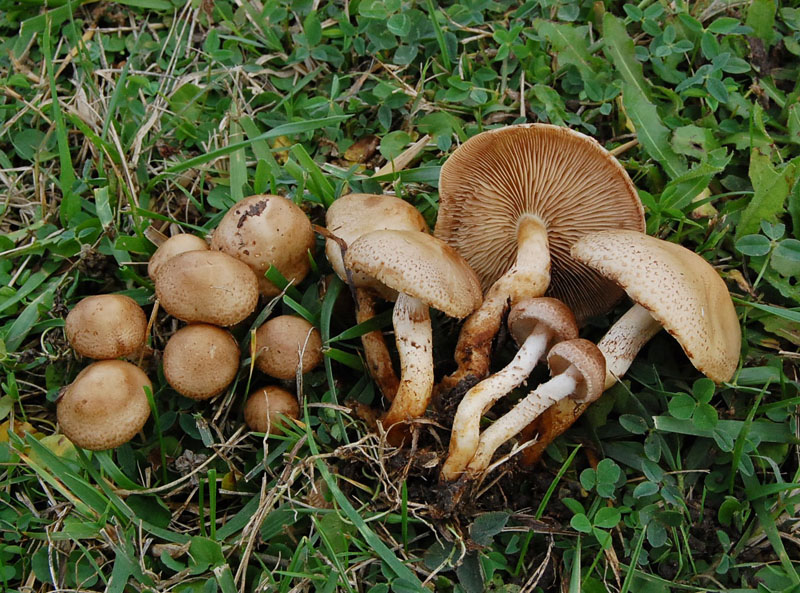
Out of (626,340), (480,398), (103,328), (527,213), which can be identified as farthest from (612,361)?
(103,328)

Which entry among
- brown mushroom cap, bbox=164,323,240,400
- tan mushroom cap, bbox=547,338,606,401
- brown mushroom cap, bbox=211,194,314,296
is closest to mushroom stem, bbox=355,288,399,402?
brown mushroom cap, bbox=211,194,314,296

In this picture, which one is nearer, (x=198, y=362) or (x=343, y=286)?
(x=198, y=362)

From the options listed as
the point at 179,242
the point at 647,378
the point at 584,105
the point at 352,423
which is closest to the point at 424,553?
the point at 352,423

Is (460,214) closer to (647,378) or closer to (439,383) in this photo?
(439,383)

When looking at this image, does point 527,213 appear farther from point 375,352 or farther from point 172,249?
point 172,249

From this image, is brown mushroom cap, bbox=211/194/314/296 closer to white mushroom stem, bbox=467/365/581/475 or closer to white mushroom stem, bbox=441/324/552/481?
white mushroom stem, bbox=441/324/552/481

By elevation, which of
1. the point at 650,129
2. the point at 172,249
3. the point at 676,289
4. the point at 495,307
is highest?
the point at 650,129
